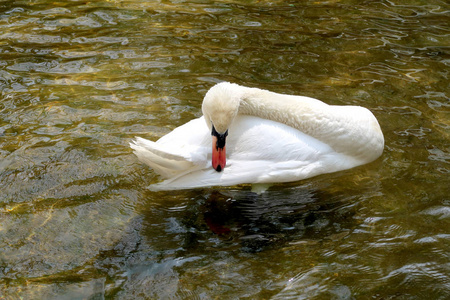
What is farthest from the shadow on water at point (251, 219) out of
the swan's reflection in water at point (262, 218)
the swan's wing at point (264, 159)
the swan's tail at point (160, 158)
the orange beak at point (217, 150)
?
the orange beak at point (217, 150)

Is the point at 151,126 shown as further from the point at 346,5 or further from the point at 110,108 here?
the point at 346,5

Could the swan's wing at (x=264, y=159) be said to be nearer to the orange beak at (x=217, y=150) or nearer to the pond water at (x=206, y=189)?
the orange beak at (x=217, y=150)

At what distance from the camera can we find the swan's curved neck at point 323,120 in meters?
4.92

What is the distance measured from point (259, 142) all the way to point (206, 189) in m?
0.67

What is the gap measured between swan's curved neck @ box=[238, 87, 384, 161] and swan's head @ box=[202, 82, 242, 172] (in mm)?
354

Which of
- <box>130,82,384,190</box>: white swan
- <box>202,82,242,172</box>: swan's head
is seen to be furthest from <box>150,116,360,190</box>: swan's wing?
<box>202,82,242,172</box>: swan's head

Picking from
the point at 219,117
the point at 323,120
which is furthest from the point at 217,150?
the point at 323,120

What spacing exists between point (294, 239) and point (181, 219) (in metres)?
0.92

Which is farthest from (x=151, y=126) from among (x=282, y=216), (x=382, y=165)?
(x=382, y=165)

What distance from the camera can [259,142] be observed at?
187 inches

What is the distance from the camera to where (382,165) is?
16.9 feet

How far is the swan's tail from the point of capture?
4.38 meters

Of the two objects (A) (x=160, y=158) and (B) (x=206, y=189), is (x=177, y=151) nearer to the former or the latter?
(A) (x=160, y=158)

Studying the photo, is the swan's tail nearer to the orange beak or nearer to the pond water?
the orange beak
